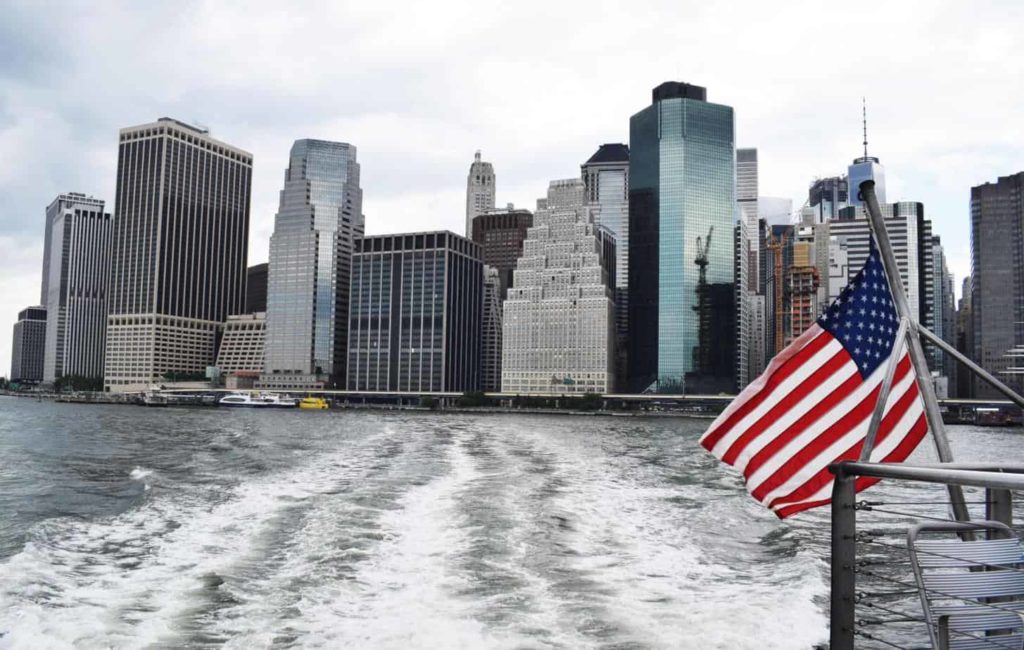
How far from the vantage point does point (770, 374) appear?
24.2ft

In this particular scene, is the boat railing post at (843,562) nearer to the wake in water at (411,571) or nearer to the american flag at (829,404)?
the american flag at (829,404)

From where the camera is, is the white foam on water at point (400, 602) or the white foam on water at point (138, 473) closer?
the white foam on water at point (400, 602)

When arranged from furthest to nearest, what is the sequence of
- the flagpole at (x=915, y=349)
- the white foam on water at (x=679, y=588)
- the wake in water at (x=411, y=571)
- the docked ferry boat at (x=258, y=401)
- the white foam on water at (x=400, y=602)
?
the docked ferry boat at (x=258, y=401)
the white foam on water at (x=679, y=588)
the wake in water at (x=411, y=571)
the white foam on water at (x=400, y=602)
the flagpole at (x=915, y=349)

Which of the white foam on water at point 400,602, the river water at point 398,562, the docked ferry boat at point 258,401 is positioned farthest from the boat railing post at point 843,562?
the docked ferry boat at point 258,401

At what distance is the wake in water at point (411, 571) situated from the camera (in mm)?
10227

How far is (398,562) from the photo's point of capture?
14102mm

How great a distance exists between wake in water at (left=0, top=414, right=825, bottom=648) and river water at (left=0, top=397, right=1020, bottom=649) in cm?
5

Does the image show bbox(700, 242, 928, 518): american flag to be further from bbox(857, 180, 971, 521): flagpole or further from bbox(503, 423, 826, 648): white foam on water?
bbox(503, 423, 826, 648): white foam on water

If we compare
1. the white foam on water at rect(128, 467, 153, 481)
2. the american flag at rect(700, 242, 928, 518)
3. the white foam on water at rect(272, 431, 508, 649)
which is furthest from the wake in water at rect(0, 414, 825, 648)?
the american flag at rect(700, 242, 928, 518)

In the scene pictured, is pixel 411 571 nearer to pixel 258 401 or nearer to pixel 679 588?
pixel 679 588

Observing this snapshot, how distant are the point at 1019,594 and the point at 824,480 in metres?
2.30

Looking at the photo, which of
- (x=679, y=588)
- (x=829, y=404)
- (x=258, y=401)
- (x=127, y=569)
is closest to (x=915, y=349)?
(x=829, y=404)

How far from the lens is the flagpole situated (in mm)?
6180

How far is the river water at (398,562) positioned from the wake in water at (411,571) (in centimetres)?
5
